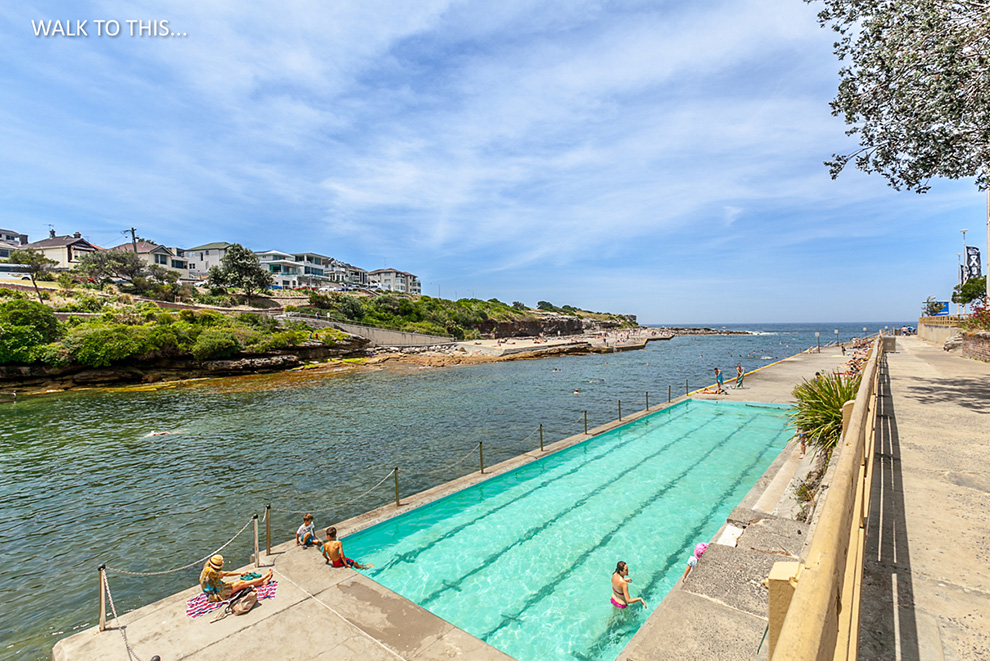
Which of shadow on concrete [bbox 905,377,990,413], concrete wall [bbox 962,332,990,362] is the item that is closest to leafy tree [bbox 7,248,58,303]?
shadow on concrete [bbox 905,377,990,413]

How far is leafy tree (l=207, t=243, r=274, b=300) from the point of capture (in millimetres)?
69200

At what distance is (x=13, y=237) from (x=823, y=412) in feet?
418

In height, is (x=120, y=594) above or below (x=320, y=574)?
below

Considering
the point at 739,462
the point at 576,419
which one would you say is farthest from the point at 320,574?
the point at 576,419

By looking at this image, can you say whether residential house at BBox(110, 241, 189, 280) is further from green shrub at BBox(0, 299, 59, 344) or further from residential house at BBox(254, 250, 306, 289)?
green shrub at BBox(0, 299, 59, 344)

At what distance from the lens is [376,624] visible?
19.7ft

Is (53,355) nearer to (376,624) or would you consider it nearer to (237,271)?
(237,271)

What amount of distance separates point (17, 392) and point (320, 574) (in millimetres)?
44017

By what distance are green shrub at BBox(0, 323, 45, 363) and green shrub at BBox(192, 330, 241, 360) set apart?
11.1m

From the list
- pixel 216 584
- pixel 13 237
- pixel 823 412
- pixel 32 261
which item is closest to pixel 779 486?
pixel 823 412

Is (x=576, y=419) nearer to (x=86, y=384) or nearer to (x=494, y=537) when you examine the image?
(x=494, y=537)

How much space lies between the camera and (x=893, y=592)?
3.55 meters

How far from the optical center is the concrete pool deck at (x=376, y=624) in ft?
15.6

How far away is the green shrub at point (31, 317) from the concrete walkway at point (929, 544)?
53579 mm
